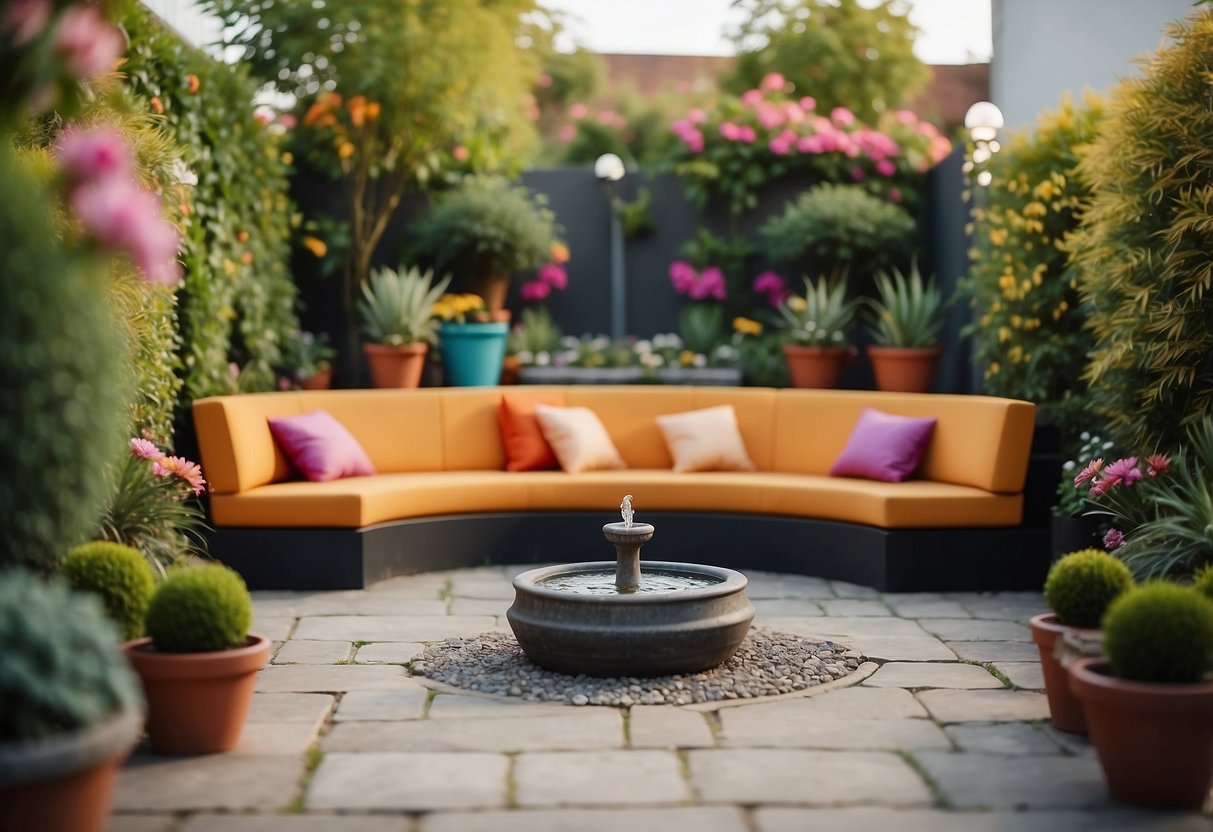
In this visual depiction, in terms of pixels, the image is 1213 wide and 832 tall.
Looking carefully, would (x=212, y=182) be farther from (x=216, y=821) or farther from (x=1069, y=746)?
(x=1069, y=746)

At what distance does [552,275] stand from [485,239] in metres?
0.85

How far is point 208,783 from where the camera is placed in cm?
331

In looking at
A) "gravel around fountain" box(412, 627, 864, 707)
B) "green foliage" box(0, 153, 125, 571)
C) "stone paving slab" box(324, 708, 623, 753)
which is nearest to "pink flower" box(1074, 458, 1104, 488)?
A: "gravel around fountain" box(412, 627, 864, 707)

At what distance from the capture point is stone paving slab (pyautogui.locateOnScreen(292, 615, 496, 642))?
5074 mm

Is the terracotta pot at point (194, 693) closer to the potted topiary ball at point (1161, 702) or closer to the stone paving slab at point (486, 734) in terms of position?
the stone paving slab at point (486, 734)

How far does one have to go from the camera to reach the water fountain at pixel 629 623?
4.31m

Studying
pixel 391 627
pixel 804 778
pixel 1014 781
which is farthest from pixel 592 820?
pixel 391 627

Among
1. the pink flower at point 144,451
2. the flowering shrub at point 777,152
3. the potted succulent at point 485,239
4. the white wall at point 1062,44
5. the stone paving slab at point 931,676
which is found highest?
the white wall at point 1062,44

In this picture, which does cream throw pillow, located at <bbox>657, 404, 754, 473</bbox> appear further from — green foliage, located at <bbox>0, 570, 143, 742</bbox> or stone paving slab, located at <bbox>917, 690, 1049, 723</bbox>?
green foliage, located at <bbox>0, 570, 143, 742</bbox>

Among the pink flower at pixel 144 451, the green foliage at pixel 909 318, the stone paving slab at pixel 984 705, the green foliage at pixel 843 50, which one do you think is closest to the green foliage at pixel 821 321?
the green foliage at pixel 909 318

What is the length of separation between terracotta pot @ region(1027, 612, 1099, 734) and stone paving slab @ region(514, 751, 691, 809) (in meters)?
1.16

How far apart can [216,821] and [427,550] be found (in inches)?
136

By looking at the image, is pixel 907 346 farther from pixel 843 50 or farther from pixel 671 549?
pixel 843 50

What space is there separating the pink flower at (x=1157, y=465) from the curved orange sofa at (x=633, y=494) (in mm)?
1114
